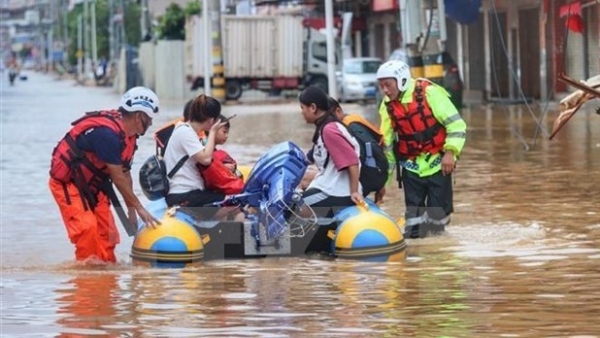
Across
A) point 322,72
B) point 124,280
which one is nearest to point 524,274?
point 124,280

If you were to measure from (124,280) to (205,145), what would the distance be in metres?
1.47

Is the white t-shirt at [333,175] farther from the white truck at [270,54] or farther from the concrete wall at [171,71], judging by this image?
the concrete wall at [171,71]

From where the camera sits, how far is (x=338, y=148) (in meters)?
12.1

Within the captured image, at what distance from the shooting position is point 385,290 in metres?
10.4

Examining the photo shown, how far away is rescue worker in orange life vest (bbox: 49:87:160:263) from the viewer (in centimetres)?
1194

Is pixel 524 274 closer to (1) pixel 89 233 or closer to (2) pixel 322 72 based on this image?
(1) pixel 89 233

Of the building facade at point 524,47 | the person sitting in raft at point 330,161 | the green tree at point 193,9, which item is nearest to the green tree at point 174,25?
the green tree at point 193,9

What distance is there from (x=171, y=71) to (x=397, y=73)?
167 feet

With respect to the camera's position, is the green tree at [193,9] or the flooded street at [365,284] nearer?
the flooded street at [365,284]

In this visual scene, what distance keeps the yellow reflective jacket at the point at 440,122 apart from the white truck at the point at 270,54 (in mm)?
40308

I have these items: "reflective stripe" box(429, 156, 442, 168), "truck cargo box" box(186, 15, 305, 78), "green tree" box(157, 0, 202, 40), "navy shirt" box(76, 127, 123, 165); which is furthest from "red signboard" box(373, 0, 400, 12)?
"navy shirt" box(76, 127, 123, 165)

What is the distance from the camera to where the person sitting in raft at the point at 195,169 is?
12.2 metres

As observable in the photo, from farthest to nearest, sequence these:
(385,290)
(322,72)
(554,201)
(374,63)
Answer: (322,72) → (374,63) → (554,201) → (385,290)

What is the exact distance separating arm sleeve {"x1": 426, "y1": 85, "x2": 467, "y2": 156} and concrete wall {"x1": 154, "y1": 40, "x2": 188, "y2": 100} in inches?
1930
